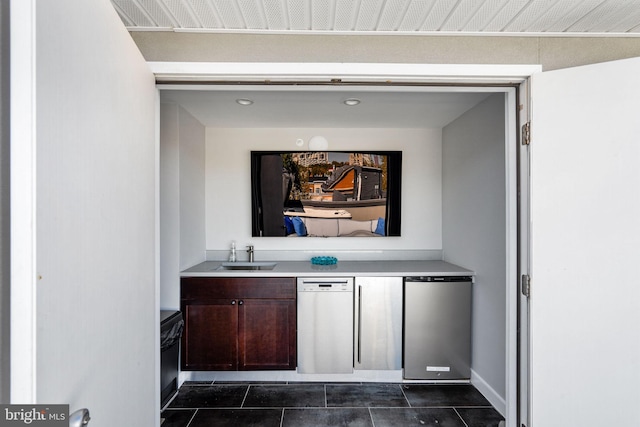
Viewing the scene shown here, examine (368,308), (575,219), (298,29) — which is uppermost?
(298,29)

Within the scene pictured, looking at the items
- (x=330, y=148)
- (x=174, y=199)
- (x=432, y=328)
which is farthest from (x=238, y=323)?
(x=330, y=148)

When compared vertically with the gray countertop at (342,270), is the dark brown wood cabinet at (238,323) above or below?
below

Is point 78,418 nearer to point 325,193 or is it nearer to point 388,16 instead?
point 388,16

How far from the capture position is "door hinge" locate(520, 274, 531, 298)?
1479 mm

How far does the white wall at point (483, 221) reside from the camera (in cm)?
230

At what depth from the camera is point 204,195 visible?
3.33 metres

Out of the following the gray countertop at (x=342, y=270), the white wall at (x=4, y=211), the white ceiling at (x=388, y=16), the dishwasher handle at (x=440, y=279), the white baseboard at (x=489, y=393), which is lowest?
the white baseboard at (x=489, y=393)

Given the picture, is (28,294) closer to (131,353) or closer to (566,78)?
(131,353)

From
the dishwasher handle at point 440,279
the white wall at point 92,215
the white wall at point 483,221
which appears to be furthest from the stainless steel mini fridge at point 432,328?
the white wall at point 92,215

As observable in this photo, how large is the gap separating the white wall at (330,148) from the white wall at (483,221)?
0.29m

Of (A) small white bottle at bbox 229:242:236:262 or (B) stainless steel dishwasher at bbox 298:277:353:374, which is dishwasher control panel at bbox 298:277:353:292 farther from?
(A) small white bottle at bbox 229:242:236:262

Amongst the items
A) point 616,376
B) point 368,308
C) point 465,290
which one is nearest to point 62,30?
point 616,376

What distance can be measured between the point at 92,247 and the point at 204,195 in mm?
2501

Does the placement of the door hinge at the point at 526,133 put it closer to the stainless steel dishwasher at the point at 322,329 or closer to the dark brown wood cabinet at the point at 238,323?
the stainless steel dishwasher at the point at 322,329
